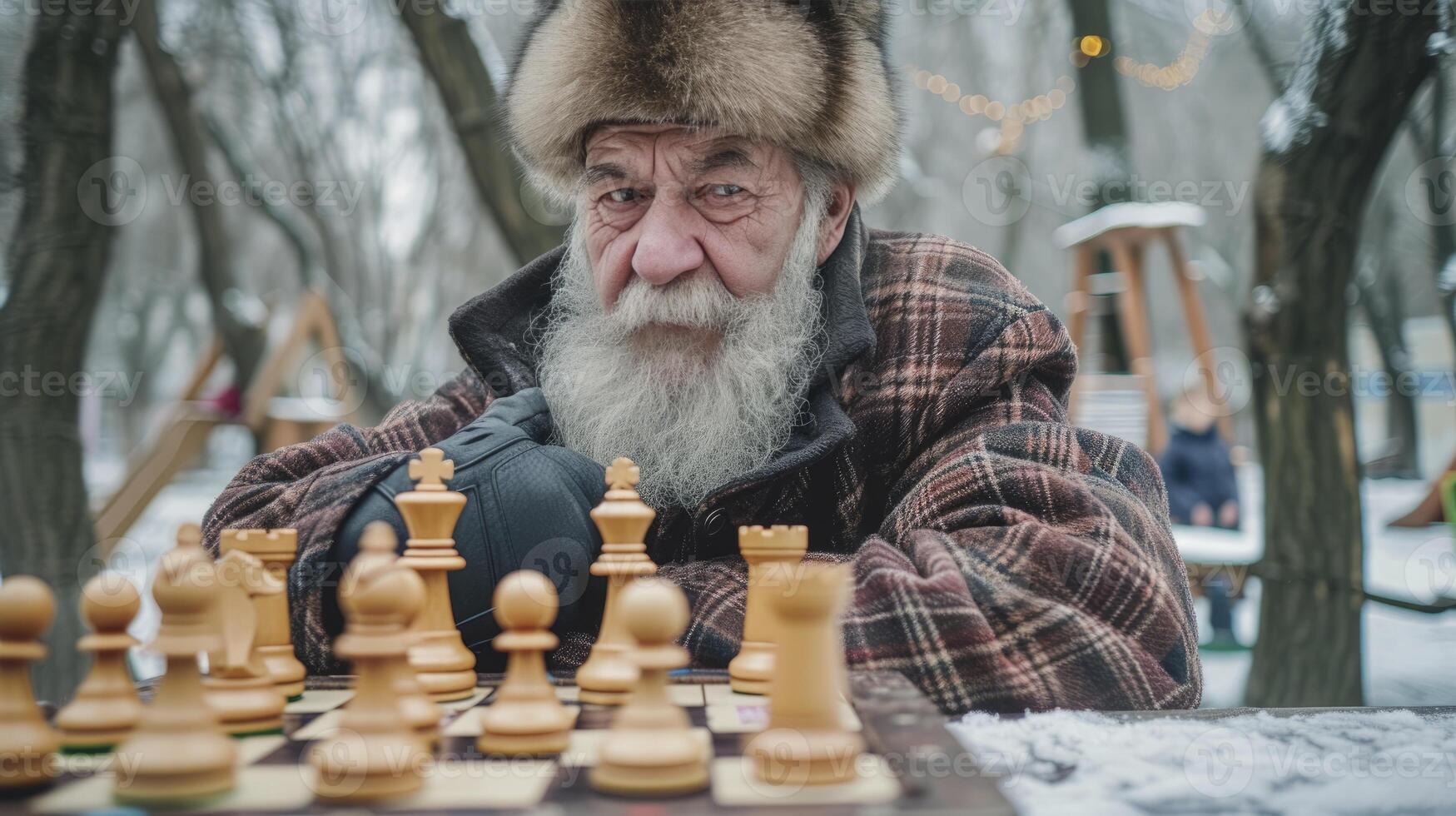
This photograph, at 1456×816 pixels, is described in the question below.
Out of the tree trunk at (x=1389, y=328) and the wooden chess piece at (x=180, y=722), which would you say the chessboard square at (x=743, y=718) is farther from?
the tree trunk at (x=1389, y=328)

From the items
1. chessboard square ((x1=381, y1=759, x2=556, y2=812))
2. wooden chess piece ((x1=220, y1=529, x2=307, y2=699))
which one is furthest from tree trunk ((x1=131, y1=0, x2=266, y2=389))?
chessboard square ((x1=381, y1=759, x2=556, y2=812))

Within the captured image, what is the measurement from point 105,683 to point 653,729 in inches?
27.5

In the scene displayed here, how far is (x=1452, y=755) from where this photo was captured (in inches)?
58.5

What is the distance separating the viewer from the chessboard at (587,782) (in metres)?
Answer: 1.07

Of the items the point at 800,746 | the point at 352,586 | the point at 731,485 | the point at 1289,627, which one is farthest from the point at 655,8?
the point at 1289,627

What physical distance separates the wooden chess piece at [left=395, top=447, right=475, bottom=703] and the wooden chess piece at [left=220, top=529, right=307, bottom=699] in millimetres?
184

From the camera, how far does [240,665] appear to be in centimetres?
146

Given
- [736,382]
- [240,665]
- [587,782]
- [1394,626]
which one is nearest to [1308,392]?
[736,382]

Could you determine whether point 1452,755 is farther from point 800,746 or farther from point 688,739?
point 688,739

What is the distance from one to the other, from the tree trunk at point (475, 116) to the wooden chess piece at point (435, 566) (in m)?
3.29

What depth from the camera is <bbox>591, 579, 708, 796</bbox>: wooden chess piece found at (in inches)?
44.0

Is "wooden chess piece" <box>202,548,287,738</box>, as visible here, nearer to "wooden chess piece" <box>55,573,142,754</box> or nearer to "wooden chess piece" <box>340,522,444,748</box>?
"wooden chess piece" <box>55,573,142,754</box>

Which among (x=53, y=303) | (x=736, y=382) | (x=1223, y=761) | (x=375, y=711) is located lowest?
(x=1223, y=761)

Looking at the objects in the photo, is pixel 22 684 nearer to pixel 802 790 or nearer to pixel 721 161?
pixel 802 790
